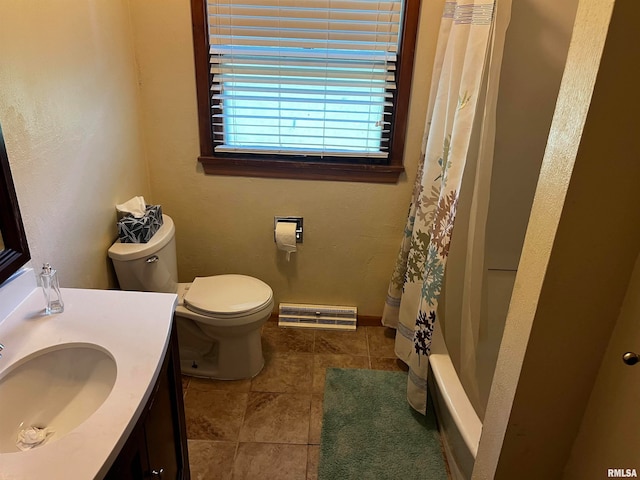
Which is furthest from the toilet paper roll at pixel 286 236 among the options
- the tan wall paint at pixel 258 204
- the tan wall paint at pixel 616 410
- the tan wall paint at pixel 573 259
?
the tan wall paint at pixel 616 410

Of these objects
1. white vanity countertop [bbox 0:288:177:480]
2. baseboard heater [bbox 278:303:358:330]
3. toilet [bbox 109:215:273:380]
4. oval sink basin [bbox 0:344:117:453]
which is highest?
white vanity countertop [bbox 0:288:177:480]

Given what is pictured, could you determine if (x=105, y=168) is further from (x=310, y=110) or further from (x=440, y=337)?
(x=440, y=337)

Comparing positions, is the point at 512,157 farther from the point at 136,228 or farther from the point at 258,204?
the point at 136,228

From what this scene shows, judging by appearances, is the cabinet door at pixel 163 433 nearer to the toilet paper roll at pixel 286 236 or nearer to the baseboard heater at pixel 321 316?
the toilet paper roll at pixel 286 236

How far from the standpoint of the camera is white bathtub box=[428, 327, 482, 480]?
5.06 ft

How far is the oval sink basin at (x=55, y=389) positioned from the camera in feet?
3.63

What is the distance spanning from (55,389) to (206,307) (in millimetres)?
903

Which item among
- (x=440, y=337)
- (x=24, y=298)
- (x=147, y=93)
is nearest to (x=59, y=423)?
(x=24, y=298)

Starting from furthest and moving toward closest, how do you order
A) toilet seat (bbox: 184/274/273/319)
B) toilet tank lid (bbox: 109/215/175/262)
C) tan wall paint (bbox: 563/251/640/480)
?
toilet seat (bbox: 184/274/273/319), toilet tank lid (bbox: 109/215/175/262), tan wall paint (bbox: 563/251/640/480)

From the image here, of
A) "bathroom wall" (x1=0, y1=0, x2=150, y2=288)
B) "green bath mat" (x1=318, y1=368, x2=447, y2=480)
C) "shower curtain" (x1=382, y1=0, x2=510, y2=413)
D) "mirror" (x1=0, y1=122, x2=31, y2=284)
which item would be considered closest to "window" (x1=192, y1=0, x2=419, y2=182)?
"shower curtain" (x1=382, y1=0, x2=510, y2=413)

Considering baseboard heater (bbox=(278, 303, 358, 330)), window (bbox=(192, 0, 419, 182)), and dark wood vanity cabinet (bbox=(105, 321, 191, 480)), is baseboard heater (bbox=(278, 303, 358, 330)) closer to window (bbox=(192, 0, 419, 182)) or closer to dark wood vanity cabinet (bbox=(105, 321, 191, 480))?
window (bbox=(192, 0, 419, 182))

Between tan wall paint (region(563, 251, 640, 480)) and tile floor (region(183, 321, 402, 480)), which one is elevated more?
tan wall paint (region(563, 251, 640, 480))

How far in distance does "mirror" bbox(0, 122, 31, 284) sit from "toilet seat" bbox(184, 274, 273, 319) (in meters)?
0.85

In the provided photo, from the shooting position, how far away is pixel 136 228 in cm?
196
